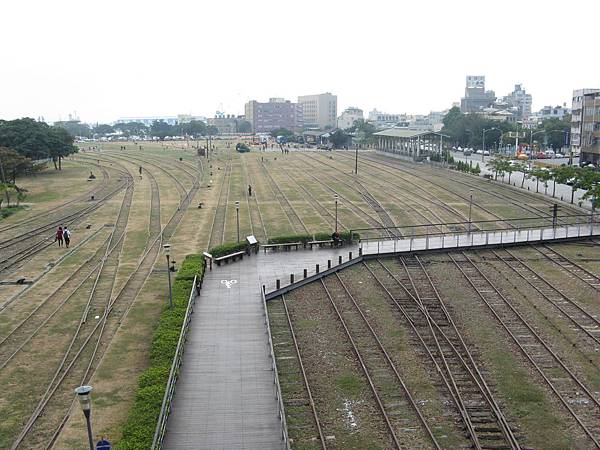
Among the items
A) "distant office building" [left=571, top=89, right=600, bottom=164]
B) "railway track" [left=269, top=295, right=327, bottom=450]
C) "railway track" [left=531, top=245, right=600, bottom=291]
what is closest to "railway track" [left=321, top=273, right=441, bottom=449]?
"railway track" [left=269, top=295, right=327, bottom=450]

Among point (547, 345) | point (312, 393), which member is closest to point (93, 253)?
point (312, 393)

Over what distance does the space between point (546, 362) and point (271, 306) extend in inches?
423

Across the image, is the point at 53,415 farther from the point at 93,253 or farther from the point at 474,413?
the point at 93,253

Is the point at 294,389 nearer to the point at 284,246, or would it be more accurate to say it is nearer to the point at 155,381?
the point at 155,381

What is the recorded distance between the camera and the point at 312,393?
17750 millimetres

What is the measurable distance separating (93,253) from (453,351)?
23638 millimetres

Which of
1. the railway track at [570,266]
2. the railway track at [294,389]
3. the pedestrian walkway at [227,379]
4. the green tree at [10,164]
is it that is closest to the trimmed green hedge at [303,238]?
the pedestrian walkway at [227,379]

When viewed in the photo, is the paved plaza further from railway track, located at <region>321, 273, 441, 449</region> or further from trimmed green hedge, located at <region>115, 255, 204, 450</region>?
railway track, located at <region>321, 273, 441, 449</region>

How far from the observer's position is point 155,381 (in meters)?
16.2

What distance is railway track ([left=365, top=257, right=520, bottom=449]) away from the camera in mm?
15666

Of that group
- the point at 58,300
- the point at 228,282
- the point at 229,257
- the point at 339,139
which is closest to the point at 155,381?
the point at 228,282

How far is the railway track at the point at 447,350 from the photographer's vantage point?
1567cm

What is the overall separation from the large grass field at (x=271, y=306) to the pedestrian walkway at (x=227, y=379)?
1.73 meters

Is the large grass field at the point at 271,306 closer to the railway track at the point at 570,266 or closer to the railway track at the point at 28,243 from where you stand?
the railway track at the point at 570,266
